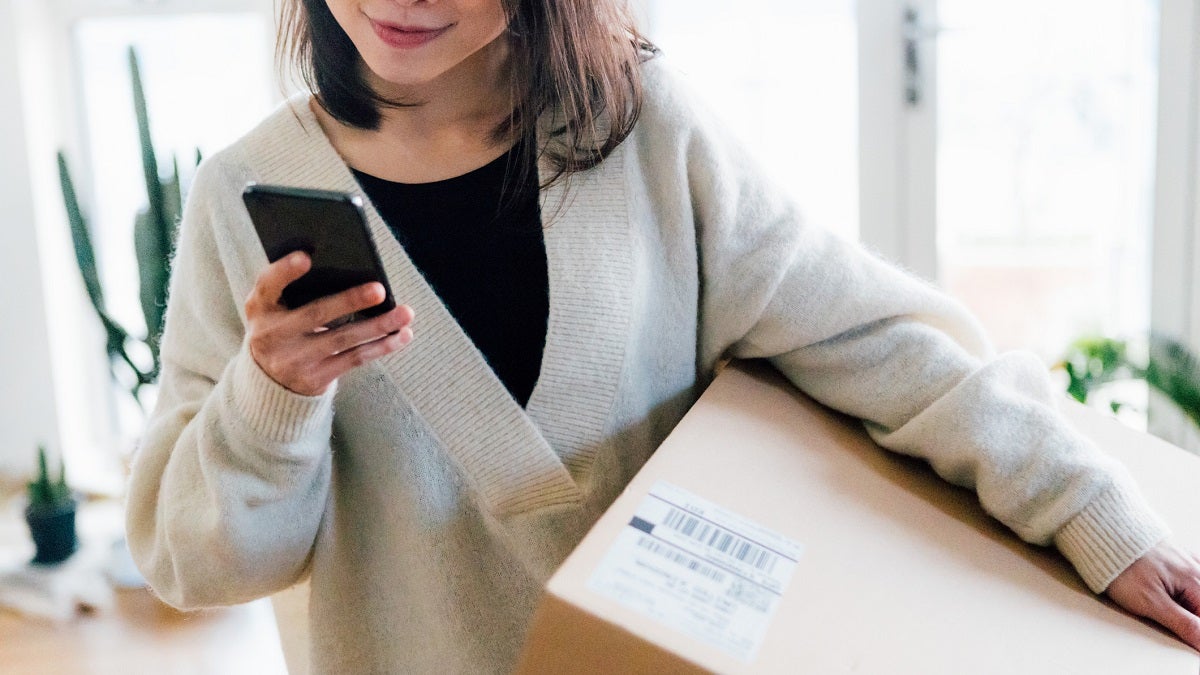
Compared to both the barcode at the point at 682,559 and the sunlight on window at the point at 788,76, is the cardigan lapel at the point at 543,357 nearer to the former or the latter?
the barcode at the point at 682,559

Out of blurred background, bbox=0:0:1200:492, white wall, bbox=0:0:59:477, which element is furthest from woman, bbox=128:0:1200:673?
white wall, bbox=0:0:59:477

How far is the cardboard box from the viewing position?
46 cm

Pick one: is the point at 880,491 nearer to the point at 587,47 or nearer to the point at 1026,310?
the point at 587,47

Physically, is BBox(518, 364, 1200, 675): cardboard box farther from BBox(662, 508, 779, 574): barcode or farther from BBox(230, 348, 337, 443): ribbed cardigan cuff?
BBox(230, 348, 337, 443): ribbed cardigan cuff

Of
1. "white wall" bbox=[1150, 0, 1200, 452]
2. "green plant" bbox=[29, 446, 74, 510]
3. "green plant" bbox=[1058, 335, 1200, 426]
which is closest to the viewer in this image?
"green plant" bbox=[1058, 335, 1200, 426]

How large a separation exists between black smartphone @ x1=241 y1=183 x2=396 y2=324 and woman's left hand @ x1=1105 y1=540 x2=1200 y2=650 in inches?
17.8

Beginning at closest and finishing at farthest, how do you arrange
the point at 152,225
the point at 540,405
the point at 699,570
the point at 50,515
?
the point at 699,570 < the point at 540,405 < the point at 152,225 < the point at 50,515

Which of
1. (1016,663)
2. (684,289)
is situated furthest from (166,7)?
(1016,663)

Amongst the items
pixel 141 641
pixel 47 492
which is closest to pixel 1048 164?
pixel 141 641

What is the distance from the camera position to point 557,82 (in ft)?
2.58

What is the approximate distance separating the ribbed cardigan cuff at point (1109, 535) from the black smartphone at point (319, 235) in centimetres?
43

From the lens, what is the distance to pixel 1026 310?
6.24 feet

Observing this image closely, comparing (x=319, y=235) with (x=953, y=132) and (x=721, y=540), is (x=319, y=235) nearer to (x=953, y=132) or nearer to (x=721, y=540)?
(x=721, y=540)

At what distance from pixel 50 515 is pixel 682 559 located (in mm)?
1871
